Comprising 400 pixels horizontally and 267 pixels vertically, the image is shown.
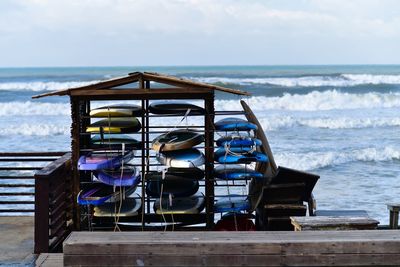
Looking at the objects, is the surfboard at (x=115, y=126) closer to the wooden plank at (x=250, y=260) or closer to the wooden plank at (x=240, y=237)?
the wooden plank at (x=240, y=237)

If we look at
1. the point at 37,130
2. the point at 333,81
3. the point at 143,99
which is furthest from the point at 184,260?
the point at 333,81

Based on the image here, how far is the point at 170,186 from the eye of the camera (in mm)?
7566

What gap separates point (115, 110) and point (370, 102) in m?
37.0

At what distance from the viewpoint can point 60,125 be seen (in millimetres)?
27531

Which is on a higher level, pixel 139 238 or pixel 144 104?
pixel 144 104

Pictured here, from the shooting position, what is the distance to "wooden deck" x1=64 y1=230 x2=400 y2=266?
4.55 meters

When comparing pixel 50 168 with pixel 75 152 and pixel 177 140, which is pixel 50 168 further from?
pixel 177 140

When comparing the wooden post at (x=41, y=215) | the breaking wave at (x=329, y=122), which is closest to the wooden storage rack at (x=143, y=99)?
the wooden post at (x=41, y=215)

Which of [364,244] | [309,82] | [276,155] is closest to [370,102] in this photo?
[309,82]

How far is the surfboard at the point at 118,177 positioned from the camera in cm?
742

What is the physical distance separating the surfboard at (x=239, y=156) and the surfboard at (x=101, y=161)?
119cm

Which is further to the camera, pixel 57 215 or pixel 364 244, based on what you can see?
pixel 57 215

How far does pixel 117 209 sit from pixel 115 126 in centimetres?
104

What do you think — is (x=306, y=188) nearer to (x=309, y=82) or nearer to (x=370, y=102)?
(x=370, y=102)
